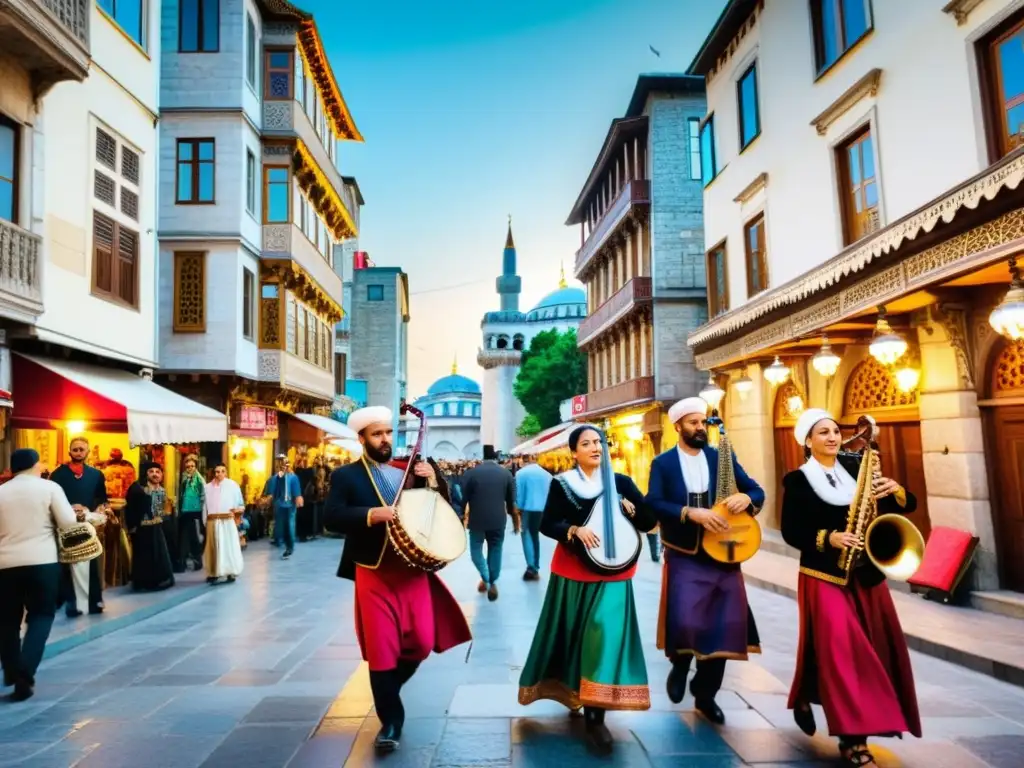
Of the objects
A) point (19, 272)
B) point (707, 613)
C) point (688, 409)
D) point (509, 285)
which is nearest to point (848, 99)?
point (688, 409)

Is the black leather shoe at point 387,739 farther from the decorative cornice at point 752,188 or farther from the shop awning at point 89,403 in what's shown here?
the decorative cornice at point 752,188

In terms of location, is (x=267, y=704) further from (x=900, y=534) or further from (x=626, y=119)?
(x=626, y=119)

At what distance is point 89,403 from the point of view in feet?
37.3

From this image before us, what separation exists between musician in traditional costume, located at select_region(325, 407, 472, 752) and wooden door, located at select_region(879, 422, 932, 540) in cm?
807

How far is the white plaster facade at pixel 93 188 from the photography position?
1126 cm

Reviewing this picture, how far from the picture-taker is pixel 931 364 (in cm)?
981

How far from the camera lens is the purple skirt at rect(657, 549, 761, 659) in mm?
4910

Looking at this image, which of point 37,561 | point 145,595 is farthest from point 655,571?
point 37,561

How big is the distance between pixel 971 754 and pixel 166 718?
16.5ft

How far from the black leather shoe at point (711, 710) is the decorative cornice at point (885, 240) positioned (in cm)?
521

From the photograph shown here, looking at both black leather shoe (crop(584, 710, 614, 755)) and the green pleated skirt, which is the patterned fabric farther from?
black leather shoe (crop(584, 710, 614, 755))

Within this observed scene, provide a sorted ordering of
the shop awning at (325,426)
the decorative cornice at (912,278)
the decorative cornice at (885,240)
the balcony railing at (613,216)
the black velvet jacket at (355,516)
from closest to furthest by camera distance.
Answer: the black velvet jacket at (355,516) → the decorative cornice at (885,240) → the decorative cornice at (912,278) → the shop awning at (325,426) → the balcony railing at (613,216)

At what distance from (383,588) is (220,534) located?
807 cm

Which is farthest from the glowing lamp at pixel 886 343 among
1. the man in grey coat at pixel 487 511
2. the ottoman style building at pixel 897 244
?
the man in grey coat at pixel 487 511
